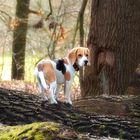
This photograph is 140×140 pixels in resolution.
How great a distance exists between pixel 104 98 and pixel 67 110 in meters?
1.96

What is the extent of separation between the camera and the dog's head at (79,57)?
6.51 meters

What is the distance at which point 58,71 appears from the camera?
6.45 meters

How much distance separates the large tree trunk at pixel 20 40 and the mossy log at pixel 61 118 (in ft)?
53.3

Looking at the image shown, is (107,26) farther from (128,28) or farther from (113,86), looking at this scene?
(113,86)

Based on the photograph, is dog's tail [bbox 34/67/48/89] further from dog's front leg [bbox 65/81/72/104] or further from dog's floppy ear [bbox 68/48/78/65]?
dog's floppy ear [bbox 68/48/78/65]

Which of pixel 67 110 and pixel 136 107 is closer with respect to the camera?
pixel 67 110

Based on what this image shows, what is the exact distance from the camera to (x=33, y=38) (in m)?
22.8

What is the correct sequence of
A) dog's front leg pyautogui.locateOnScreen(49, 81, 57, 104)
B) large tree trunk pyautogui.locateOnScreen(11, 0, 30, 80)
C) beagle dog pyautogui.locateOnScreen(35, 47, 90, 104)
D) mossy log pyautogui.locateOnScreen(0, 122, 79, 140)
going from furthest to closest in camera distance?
1. large tree trunk pyautogui.locateOnScreen(11, 0, 30, 80)
2. beagle dog pyautogui.locateOnScreen(35, 47, 90, 104)
3. dog's front leg pyautogui.locateOnScreen(49, 81, 57, 104)
4. mossy log pyautogui.locateOnScreen(0, 122, 79, 140)

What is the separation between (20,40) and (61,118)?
17.3 metres

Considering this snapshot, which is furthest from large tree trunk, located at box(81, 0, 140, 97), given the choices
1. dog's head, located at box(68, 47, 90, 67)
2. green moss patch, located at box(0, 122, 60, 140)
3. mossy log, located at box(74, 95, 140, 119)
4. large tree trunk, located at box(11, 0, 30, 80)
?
large tree trunk, located at box(11, 0, 30, 80)

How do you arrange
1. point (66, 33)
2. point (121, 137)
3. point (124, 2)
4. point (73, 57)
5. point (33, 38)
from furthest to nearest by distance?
point (33, 38) < point (66, 33) < point (124, 2) < point (73, 57) < point (121, 137)

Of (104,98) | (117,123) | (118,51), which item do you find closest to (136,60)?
(118,51)

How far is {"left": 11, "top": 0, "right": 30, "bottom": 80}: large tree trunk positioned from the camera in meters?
22.5

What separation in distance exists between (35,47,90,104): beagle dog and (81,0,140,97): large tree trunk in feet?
15.8
